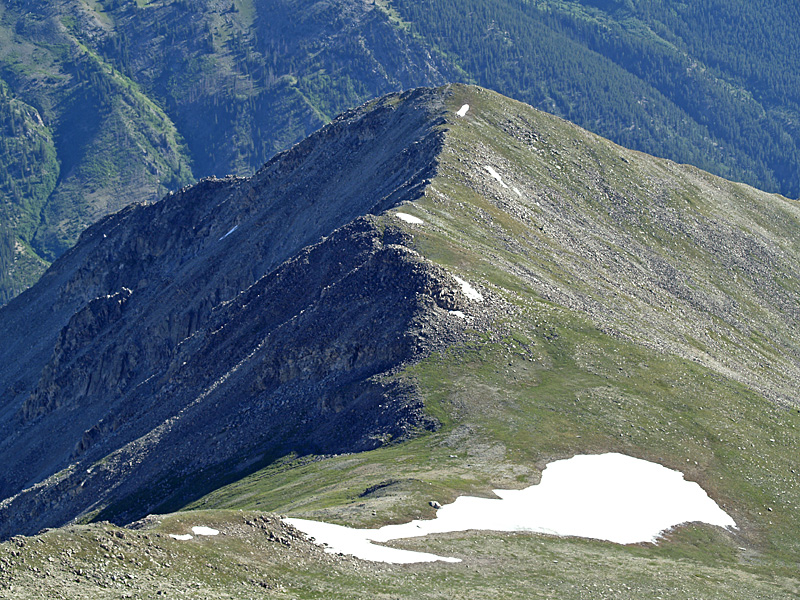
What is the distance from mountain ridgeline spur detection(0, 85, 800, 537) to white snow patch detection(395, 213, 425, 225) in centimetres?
28

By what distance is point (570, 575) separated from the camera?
6028cm

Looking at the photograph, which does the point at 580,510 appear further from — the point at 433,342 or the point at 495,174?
the point at 495,174

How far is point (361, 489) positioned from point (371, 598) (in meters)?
21.8

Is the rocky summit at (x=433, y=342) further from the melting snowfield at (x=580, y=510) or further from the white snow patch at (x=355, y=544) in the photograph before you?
the white snow patch at (x=355, y=544)

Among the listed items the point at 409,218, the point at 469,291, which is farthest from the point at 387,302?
the point at 409,218

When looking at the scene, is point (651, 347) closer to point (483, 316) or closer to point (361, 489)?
point (483, 316)

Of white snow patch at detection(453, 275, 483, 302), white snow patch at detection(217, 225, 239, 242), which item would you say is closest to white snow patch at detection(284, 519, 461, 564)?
white snow patch at detection(453, 275, 483, 302)

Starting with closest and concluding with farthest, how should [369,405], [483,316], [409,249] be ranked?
[369,405] < [483,316] < [409,249]

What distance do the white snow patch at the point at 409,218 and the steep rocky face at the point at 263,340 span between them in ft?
12.7

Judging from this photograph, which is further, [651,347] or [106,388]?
[106,388]

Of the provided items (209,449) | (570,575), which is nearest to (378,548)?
(570,575)

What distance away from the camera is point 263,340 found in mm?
114125

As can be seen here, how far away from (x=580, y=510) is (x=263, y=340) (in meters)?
52.3

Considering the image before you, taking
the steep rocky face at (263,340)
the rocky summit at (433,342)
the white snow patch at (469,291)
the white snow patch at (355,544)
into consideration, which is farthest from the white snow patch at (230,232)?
the white snow patch at (355,544)
